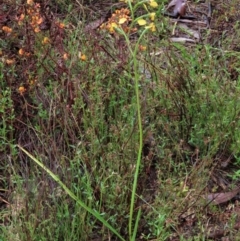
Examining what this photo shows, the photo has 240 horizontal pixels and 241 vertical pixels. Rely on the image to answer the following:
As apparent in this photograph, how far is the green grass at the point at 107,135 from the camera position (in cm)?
252

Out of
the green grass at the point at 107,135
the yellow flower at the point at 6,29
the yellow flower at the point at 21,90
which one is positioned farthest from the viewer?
the yellow flower at the point at 6,29

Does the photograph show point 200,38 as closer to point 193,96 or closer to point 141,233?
point 193,96

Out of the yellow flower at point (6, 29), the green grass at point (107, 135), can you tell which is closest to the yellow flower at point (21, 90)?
the green grass at point (107, 135)

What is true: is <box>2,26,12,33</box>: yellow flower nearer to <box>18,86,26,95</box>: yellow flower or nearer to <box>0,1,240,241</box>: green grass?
<box>0,1,240,241</box>: green grass

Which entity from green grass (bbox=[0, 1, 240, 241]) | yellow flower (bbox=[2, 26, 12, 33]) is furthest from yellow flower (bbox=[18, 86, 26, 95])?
yellow flower (bbox=[2, 26, 12, 33])

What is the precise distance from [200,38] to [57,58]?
1.07 m

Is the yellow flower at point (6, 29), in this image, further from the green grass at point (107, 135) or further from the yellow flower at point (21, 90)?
the yellow flower at point (21, 90)

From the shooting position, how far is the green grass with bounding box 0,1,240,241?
8.27 feet

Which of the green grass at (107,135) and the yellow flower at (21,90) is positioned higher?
the yellow flower at (21,90)

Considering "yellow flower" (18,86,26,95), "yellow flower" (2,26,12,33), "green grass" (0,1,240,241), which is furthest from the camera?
"yellow flower" (2,26,12,33)

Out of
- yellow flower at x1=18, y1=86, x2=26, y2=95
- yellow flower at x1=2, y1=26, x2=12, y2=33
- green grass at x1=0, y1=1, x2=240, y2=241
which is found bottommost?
green grass at x1=0, y1=1, x2=240, y2=241

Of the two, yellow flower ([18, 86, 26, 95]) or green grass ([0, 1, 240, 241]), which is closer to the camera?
green grass ([0, 1, 240, 241])

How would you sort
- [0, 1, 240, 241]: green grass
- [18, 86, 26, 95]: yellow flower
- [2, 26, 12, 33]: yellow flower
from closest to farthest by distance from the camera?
[0, 1, 240, 241]: green grass < [18, 86, 26, 95]: yellow flower < [2, 26, 12, 33]: yellow flower

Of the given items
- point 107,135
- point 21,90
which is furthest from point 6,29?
point 107,135
